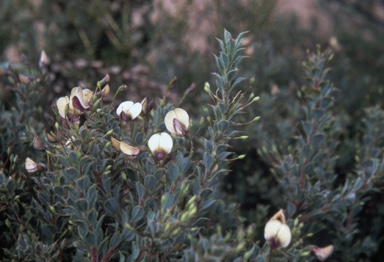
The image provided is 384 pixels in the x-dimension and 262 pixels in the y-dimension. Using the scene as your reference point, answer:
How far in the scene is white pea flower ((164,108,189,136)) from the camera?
1.05 m

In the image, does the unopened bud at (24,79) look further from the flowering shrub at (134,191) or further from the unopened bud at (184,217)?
the unopened bud at (184,217)

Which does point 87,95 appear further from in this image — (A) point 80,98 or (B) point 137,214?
(B) point 137,214

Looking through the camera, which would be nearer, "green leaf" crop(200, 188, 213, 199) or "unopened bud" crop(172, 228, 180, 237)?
"unopened bud" crop(172, 228, 180, 237)

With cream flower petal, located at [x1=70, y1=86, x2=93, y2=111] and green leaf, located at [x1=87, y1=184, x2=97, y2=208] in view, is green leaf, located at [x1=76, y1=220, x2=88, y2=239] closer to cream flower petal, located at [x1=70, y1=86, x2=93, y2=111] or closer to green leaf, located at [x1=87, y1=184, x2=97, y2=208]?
green leaf, located at [x1=87, y1=184, x2=97, y2=208]

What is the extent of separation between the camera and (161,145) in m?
1.00

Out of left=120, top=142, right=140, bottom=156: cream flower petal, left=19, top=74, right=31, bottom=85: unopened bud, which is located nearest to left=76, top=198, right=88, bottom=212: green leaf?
left=120, top=142, right=140, bottom=156: cream flower petal

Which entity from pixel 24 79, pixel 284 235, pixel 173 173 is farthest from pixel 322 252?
pixel 24 79

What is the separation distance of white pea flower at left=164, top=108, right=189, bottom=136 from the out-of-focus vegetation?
33 centimetres

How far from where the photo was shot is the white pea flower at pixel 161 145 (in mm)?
1002

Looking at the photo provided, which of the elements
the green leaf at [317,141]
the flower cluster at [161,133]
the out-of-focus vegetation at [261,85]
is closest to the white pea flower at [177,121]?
the flower cluster at [161,133]

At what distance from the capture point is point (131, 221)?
102 centimetres

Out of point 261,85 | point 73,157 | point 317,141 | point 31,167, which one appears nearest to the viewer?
point 73,157

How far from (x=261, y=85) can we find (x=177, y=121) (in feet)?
4.76

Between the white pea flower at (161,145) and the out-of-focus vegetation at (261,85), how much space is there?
0.35m
